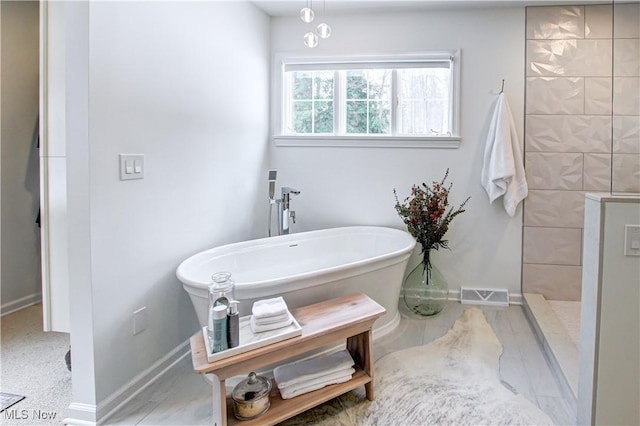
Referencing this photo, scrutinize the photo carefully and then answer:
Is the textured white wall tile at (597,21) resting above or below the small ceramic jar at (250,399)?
above

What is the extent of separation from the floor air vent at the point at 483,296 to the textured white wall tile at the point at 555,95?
160cm

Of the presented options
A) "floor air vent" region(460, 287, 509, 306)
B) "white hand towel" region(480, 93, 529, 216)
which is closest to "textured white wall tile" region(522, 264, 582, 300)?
"floor air vent" region(460, 287, 509, 306)

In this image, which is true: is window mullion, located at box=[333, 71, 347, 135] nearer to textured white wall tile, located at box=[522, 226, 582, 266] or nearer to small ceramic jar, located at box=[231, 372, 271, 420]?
textured white wall tile, located at box=[522, 226, 582, 266]

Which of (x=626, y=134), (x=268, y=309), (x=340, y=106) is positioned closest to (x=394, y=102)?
(x=340, y=106)

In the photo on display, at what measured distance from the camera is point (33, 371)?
7.47ft

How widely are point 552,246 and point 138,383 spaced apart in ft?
10.9

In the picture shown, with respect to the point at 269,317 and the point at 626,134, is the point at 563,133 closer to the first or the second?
the point at 626,134

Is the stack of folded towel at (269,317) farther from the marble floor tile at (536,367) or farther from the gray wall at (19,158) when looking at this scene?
the gray wall at (19,158)

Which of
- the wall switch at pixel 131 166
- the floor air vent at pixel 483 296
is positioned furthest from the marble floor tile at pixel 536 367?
the wall switch at pixel 131 166

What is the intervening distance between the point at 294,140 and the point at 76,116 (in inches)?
84.2

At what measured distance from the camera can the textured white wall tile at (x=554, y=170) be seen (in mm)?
3268

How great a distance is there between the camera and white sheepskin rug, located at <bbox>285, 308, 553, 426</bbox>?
1.87 metres

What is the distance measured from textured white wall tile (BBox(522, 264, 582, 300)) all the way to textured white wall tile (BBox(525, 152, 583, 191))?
71cm

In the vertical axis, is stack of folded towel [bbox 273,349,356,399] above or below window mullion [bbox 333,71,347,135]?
below
